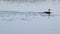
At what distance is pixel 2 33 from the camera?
116 inches

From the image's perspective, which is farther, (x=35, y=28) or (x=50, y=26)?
(x=50, y=26)

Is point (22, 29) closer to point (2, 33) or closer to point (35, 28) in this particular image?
point (35, 28)

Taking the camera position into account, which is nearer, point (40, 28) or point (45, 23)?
point (40, 28)

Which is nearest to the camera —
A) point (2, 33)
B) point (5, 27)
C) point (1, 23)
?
point (2, 33)

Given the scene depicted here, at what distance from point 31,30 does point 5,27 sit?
616 millimetres

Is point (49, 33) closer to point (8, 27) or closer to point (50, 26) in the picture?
point (50, 26)

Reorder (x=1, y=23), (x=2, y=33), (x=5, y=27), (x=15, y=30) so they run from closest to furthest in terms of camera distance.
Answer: (x=2, y=33) < (x=15, y=30) < (x=5, y=27) < (x=1, y=23)

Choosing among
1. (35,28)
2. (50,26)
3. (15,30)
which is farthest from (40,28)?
(15,30)

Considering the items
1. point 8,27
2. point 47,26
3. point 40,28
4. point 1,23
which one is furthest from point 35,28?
point 1,23

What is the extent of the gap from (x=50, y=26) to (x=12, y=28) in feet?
3.04

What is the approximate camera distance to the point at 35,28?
135 inches

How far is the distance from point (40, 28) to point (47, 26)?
0.27m

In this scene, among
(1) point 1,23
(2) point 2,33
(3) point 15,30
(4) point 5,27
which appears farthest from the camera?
(1) point 1,23

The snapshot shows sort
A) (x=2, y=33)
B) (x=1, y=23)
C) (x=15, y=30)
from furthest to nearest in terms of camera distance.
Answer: (x=1, y=23) < (x=15, y=30) < (x=2, y=33)
